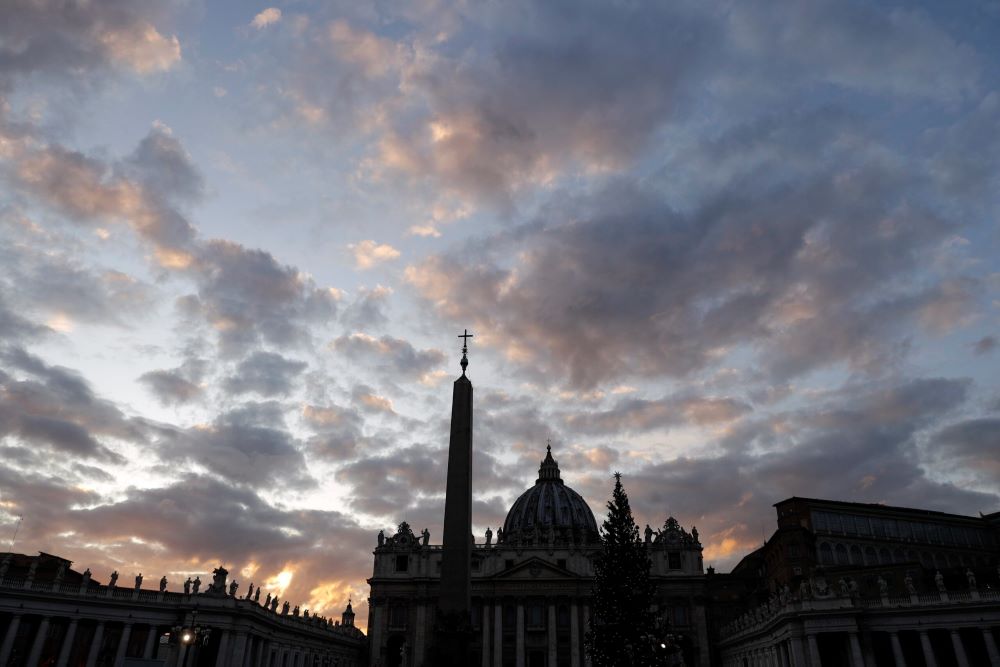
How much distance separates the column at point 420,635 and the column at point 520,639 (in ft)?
34.8

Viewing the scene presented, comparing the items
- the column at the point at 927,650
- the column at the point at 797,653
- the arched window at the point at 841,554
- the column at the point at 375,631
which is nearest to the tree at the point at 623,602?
the column at the point at 797,653

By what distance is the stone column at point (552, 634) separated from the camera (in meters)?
81.9

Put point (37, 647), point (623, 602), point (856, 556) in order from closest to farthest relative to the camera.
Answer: point (623, 602) → point (37, 647) → point (856, 556)

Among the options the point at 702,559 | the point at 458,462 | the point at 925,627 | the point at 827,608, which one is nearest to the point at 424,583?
the point at 702,559

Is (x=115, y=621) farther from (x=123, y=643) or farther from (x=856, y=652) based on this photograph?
(x=856, y=652)

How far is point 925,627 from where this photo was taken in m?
47.0

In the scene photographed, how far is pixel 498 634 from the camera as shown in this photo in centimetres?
8356

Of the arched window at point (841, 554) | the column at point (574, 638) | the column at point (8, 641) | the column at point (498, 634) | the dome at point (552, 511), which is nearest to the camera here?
the column at point (8, 641)

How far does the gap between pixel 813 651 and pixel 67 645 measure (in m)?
51.0

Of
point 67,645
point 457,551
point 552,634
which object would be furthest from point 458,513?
point 552,634

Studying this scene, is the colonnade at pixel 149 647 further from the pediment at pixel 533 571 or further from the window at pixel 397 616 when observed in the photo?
the pediment at pixel 533 571

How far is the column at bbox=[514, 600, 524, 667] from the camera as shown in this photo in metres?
82.4

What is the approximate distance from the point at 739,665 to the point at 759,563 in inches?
643

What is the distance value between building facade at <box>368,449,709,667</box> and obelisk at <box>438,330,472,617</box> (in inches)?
2296
